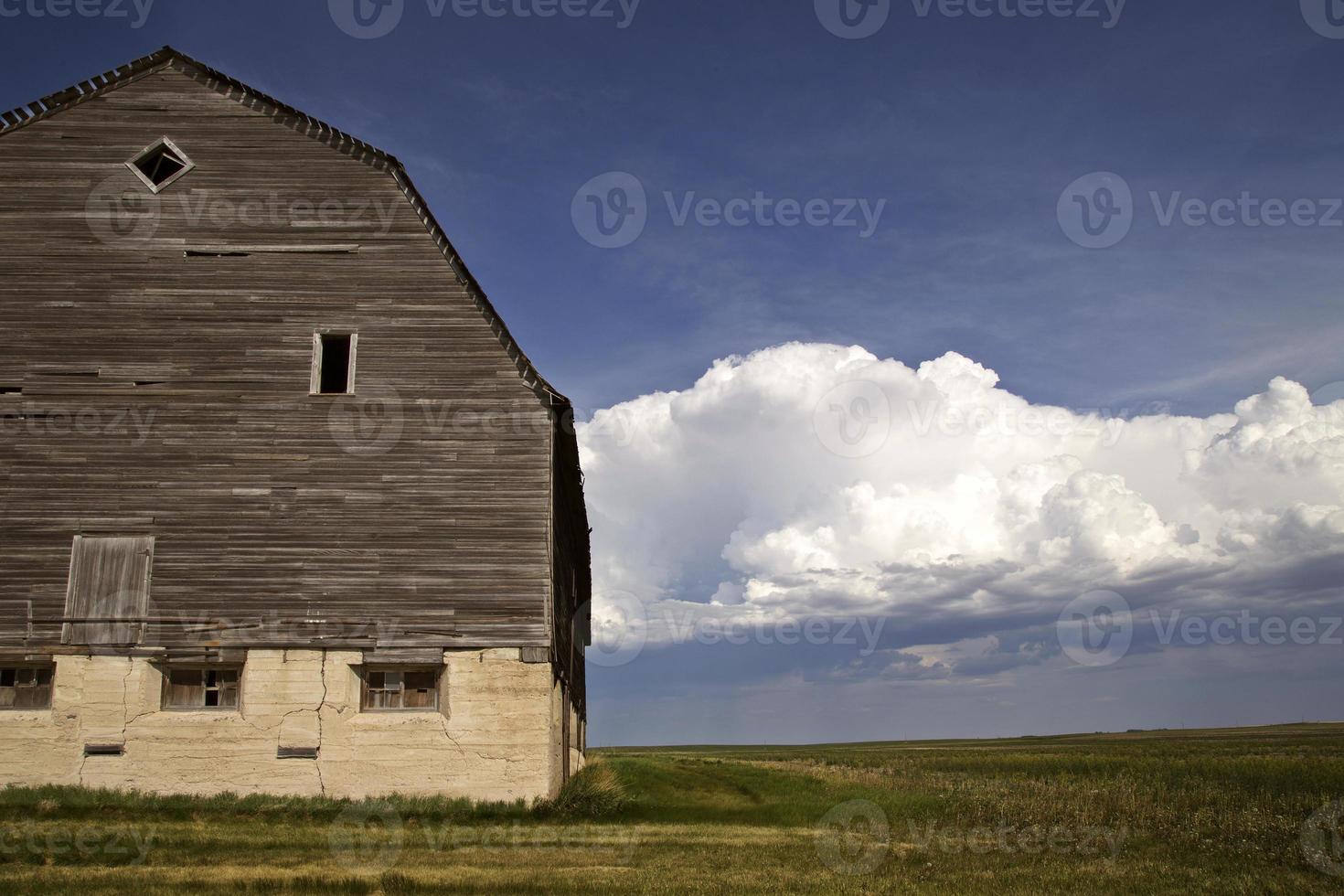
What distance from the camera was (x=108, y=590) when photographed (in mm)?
18750

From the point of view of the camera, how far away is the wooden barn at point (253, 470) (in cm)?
1839

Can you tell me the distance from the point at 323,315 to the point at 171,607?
6.19 meters

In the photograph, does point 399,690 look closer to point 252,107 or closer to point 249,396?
point 249,396

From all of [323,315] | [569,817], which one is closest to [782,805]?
[569,817]

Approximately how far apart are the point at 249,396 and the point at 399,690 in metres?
6.42

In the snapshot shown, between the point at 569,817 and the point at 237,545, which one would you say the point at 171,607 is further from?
the point at 569,817
